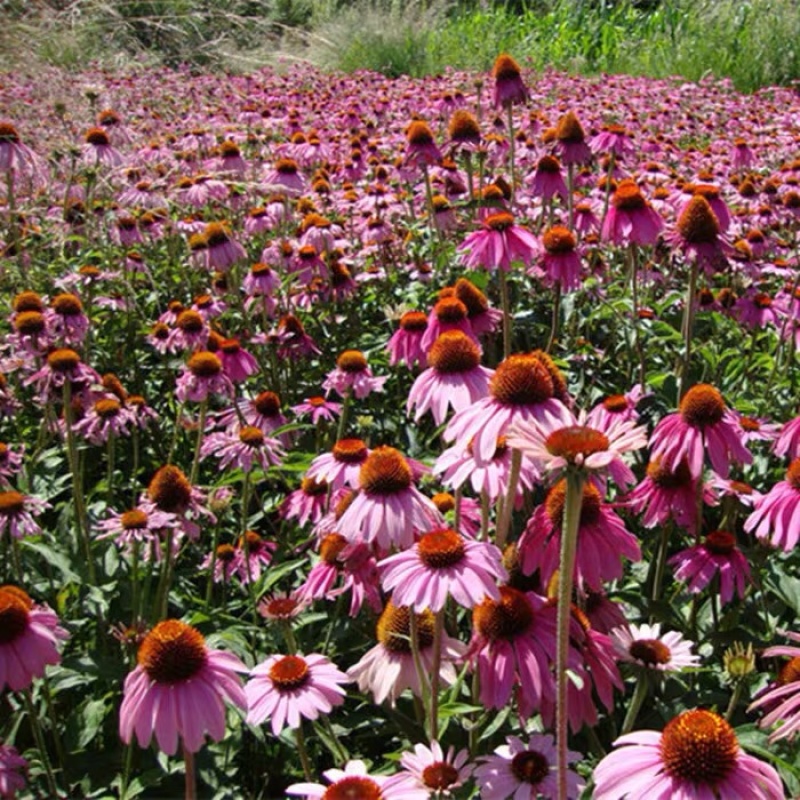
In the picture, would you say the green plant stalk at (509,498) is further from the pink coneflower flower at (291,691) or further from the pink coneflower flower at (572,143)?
the pink coneflower flower at (572,143)

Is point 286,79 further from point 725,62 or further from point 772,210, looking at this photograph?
point 772,210

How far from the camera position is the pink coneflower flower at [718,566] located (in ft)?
5.12

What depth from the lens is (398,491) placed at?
1.25 m

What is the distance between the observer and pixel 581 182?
3.84 meters

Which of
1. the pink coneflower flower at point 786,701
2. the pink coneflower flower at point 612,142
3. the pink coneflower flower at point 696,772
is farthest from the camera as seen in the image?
the pink coneflower flower at point 612,142

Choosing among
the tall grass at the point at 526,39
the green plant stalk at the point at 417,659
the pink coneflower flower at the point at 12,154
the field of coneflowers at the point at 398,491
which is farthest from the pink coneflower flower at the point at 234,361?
the tall grass at the point at 526,39

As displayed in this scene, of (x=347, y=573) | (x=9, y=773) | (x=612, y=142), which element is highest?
(x=612, y=142)

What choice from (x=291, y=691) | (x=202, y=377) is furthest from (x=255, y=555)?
(x=291, y=691)

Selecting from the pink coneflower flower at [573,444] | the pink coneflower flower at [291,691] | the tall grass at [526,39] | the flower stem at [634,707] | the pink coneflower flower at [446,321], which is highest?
the tall grass at [526,39]

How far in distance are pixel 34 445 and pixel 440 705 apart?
191cm

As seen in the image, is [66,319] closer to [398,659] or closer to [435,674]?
[398,659]

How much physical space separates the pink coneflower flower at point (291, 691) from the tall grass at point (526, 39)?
23.4 ft

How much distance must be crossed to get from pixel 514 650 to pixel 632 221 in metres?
1.63

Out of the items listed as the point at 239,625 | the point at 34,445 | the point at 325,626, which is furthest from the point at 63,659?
the point at 34,445
